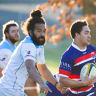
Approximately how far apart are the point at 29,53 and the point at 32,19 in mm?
536

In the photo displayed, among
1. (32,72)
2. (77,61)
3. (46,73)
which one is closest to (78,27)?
(77,61)

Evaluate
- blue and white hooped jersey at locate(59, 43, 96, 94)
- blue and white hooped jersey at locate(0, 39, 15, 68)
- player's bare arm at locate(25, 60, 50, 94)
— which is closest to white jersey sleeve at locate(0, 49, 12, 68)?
blue and white hooped jersey at locate(0, 39, 15, 68)

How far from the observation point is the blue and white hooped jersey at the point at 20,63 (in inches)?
237

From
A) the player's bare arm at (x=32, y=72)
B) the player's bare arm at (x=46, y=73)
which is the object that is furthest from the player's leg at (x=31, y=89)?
the player's bare arm at (x=32, y=72)

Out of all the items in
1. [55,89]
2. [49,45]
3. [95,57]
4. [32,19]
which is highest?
[32,19]

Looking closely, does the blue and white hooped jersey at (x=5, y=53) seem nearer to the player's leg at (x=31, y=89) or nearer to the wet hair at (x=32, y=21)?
the player's leg at (x=31, y=89)

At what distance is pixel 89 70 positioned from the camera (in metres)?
6.79

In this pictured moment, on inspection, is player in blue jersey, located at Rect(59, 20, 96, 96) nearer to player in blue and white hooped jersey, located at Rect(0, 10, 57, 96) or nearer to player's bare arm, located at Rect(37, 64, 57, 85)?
player's bare arm, located at Rect(37, 64, 57, 85)

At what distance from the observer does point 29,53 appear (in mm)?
5984

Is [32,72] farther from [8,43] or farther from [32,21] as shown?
[8,43]

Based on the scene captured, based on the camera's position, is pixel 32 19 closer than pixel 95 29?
Yes

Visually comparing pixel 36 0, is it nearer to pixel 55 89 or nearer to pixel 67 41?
pixel 67 41

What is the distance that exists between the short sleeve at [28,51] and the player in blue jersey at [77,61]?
0.65m

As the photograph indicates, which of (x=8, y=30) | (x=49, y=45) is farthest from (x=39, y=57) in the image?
(x=49, y=45)
